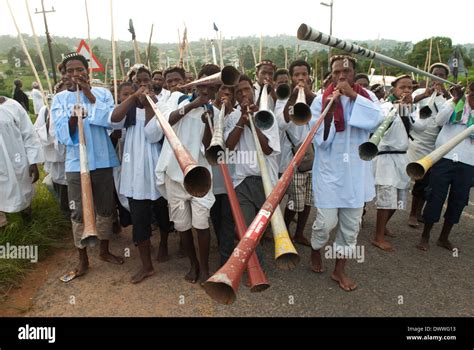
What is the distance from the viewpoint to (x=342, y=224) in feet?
12.0

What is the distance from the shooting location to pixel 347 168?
351 centimetres

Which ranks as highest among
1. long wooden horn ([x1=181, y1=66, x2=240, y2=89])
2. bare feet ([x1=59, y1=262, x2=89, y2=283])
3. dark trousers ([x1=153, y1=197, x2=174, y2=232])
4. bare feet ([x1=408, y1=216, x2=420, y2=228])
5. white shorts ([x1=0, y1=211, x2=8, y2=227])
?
long wooden horn ([x1=181, y1=66, x2=240, y2=89])

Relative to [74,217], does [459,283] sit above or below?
below

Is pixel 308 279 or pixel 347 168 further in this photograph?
pixel 308 279

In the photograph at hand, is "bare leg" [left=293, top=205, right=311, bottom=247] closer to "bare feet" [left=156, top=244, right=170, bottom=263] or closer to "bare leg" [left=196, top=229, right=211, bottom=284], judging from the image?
"bare leg" [left=196, top=229, right=211, bottom=284]

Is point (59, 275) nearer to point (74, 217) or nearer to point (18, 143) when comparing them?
point (74, 217)

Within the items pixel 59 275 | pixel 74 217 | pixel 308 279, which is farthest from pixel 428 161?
pixel 59 275

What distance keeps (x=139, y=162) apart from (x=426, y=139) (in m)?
3.92

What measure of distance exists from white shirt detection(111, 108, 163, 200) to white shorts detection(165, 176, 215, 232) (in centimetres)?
27

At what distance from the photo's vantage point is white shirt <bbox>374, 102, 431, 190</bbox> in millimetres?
4535

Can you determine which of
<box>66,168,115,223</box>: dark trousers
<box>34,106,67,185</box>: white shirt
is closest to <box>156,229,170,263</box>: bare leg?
<box>66,168,115,223</box>: dark trousers

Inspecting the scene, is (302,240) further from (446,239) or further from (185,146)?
(185,146)

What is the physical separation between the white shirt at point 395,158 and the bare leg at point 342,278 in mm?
1434
